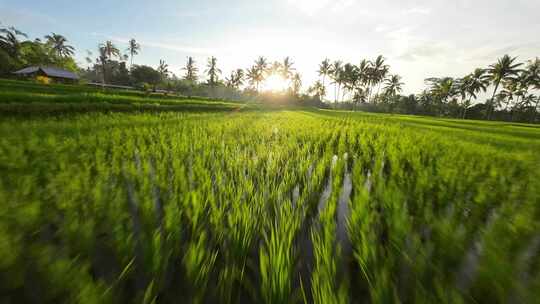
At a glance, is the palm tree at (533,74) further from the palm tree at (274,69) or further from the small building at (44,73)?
the small building at (44,73)

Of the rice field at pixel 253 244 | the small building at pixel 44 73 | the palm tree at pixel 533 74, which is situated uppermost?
the palm tree at pixel 533 74

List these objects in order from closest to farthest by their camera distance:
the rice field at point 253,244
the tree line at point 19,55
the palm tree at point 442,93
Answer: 1. the rice field at point 253,244
2. the tree line at point 19,55
3. the palm tree at point 442,93

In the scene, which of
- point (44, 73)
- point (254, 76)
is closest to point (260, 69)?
point (254, 76)

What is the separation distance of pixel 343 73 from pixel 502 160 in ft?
129

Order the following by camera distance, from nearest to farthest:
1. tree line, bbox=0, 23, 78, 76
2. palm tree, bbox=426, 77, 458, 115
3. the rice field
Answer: the rice field → tree line, bbox=0, 23, 78, 76 → palm tree, bbox=426, 77, 458, 115

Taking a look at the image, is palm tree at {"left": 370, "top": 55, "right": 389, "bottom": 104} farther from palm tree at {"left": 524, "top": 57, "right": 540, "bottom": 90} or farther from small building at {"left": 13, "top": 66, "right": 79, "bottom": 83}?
small building at {"left": 13, "top": 66, "right": 79, "bottom": 83}

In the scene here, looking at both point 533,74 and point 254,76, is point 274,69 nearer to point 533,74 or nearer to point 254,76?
point 254,76

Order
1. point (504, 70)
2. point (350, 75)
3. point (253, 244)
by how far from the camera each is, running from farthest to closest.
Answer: point (350, 75) < point (504, 70) < point (253, 244)

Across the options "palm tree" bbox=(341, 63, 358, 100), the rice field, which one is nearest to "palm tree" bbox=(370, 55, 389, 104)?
"palm tree" bbox=(341, 63, 358, 100)

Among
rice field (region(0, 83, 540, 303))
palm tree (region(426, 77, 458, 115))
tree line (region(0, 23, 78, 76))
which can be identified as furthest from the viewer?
palm tree (region(426, 77, 458, 115))

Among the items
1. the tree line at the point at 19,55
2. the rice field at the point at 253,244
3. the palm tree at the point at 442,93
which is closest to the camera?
the rice field at the point at 253,244

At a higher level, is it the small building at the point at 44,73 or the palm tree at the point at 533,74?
the palm tree at the point at 533,74

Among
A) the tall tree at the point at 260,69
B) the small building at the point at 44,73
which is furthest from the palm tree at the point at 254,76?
the small building at the point at 44,73

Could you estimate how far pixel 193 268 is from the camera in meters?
0.85
